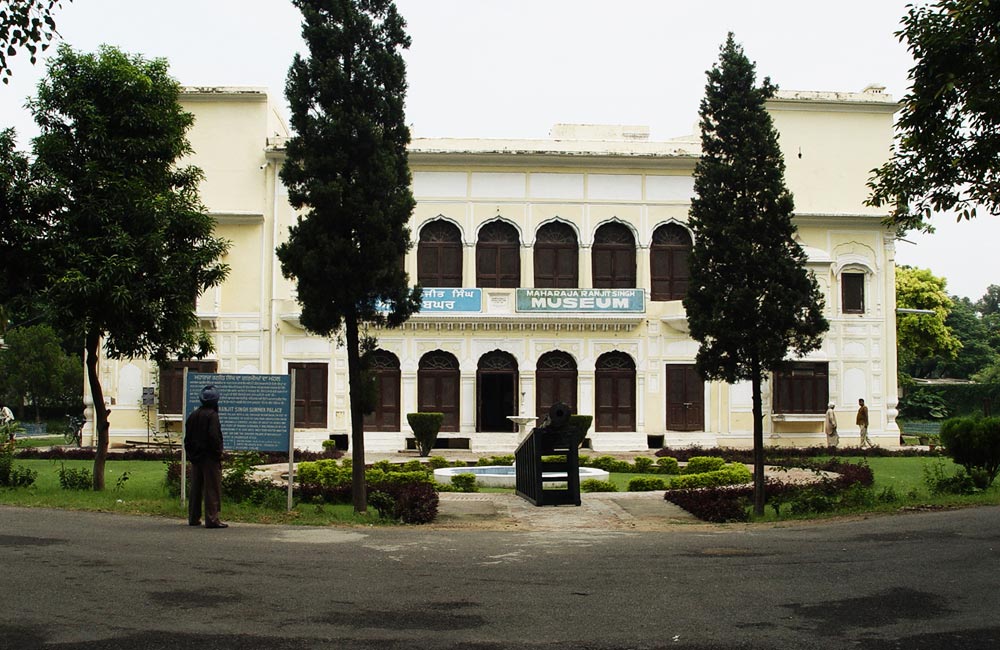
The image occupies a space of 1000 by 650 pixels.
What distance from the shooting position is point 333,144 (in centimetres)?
1404

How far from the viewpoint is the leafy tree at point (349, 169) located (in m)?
13.8

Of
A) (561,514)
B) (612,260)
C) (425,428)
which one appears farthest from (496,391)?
(561,514)

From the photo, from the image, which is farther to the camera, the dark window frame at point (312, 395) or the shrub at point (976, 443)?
the dark window frame at point (312, 395)

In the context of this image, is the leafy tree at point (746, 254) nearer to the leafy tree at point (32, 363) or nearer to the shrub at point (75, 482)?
the shrub at point (75, 482)

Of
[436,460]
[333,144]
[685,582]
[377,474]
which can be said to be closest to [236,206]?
[436,460]

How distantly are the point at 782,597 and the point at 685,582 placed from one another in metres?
0.89

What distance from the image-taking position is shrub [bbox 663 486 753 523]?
1392 cm

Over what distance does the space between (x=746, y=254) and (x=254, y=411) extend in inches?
296

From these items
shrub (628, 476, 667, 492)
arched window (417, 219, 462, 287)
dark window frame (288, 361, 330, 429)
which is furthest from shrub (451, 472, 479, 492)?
arched window (417, 219, 462, 287)

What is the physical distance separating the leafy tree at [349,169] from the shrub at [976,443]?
932cm

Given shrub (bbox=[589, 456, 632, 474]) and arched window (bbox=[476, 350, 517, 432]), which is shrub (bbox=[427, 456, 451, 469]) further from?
arched window (bbox=[476, 350, 517, 432])

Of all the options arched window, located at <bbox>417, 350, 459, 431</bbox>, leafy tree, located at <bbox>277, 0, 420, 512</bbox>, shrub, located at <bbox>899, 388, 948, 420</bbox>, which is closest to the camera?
leafy tree, located at <bbox>277, 0, 420, 512</bbox>

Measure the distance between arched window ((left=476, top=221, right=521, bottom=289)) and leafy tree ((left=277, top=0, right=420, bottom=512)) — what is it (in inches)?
710

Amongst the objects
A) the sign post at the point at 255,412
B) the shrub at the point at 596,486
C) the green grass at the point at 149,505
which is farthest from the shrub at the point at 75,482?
the shrub at the point at 596,486
